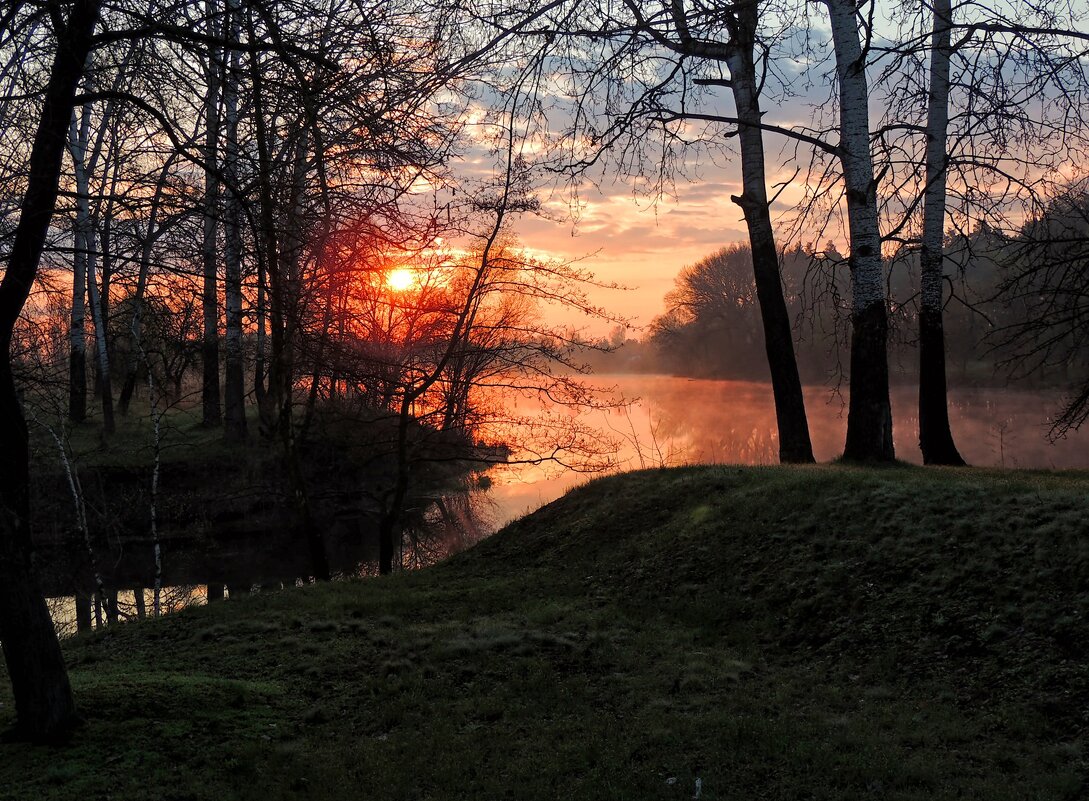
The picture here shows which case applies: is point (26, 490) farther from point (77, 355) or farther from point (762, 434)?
point (762, 434)

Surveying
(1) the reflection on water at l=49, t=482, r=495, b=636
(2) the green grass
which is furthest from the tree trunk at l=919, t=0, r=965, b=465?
(1) the reflection on water at l=49, t=482, r=495, b=636

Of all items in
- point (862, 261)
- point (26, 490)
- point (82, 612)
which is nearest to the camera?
point (26, 490)

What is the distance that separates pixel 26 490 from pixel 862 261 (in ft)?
32.1

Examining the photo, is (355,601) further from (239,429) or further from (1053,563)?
(239,429)

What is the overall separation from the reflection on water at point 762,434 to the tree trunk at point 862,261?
15.4 feet

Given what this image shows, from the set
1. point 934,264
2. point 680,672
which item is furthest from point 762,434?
point 680,672

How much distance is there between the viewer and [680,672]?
6.33 metres

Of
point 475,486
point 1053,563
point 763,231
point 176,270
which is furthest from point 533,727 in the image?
point 475,486

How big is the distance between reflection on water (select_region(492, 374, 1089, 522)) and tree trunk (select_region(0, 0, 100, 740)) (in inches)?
423

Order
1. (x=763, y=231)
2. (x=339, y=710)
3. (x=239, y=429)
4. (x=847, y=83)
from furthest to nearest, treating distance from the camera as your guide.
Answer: (x=239, y=429) → (x=763, y=231) → (x=847, y=83) → (x=339, y=710)

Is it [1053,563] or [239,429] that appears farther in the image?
[239,429]

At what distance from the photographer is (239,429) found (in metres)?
20.2

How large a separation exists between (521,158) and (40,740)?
32.7 feet

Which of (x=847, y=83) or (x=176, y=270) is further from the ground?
(x=847, y=83)
